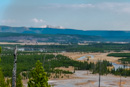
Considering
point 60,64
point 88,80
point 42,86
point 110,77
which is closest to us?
point 42,86

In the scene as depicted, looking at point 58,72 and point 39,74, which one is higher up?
point 39,74

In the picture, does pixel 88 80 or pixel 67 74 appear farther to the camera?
pixel 67 74

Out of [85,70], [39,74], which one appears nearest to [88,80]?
Result: [85,70]

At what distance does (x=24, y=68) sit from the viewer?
4791 inches

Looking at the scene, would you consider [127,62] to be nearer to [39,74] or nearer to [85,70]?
[85,70]

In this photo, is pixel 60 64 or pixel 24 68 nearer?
pixel 24 68

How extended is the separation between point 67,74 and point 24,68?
2044 cm

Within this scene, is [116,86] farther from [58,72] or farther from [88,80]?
[58,72]

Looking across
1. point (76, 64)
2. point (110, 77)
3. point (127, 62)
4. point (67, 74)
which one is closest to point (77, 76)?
point (67, 74)

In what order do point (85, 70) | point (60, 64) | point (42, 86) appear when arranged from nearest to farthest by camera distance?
point (42, 86) → point (85, 70) → point (60, 64)

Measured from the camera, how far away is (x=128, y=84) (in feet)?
316

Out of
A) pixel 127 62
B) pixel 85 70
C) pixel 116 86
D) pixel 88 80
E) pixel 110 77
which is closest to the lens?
pixel 116 86

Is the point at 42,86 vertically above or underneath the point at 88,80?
above

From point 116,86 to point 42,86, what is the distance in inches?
2745
